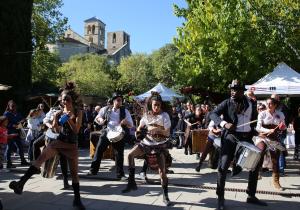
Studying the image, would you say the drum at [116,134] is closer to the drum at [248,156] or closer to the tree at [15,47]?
the drum at [248,156]

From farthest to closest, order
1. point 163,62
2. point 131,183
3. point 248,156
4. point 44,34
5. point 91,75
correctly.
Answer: point 91,75, point 163,62, point 44,34, point 131,183, point 248,156

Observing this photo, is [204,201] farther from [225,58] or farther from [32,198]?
[225,58]

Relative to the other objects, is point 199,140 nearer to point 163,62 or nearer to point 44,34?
point 44,34

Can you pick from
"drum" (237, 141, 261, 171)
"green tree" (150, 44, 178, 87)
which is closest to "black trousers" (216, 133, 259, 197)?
"drum" (237, 141, 261, 171)

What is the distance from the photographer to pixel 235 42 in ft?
70.1

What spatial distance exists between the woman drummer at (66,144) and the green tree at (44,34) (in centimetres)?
2623

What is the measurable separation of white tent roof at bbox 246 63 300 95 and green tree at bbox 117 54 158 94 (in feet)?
144

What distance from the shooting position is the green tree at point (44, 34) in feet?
102

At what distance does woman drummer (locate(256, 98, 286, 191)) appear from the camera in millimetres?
7039

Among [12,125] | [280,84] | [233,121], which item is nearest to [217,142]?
[233,121]

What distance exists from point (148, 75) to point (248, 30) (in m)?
41.2

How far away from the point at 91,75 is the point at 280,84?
163ft

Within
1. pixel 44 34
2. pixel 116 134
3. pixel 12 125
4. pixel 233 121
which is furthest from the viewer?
pixel 44 34

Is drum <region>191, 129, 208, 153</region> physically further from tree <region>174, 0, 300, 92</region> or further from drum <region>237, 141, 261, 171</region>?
tree <region>174, 0, 300, 92</region>
